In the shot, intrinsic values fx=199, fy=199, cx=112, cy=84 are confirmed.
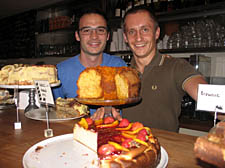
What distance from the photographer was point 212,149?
21.8 inches

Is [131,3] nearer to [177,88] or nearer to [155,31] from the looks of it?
[155,31]

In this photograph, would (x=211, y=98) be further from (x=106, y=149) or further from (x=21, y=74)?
(x=21, y=74)

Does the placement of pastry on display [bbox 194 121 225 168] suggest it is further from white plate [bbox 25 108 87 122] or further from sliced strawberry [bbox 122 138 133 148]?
white plate [bbox 25 108 87 122]

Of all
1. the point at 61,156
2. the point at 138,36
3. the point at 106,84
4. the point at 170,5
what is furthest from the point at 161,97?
the point at 170,5

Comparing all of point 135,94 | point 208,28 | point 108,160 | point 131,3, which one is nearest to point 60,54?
point 131,3

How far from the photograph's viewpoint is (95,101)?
123cm

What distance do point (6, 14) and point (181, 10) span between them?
6.46m

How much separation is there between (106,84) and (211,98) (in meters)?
0.66

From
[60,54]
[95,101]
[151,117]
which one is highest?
[60,54]

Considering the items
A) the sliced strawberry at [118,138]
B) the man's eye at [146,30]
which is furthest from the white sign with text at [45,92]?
the man's eye at [146,30]

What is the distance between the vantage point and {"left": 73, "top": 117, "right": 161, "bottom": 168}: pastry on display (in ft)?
2.92

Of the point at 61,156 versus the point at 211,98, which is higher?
the point at 211,98

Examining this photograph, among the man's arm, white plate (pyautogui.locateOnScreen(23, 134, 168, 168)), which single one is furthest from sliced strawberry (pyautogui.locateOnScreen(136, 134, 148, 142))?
the man's arm

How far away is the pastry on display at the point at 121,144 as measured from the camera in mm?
890
